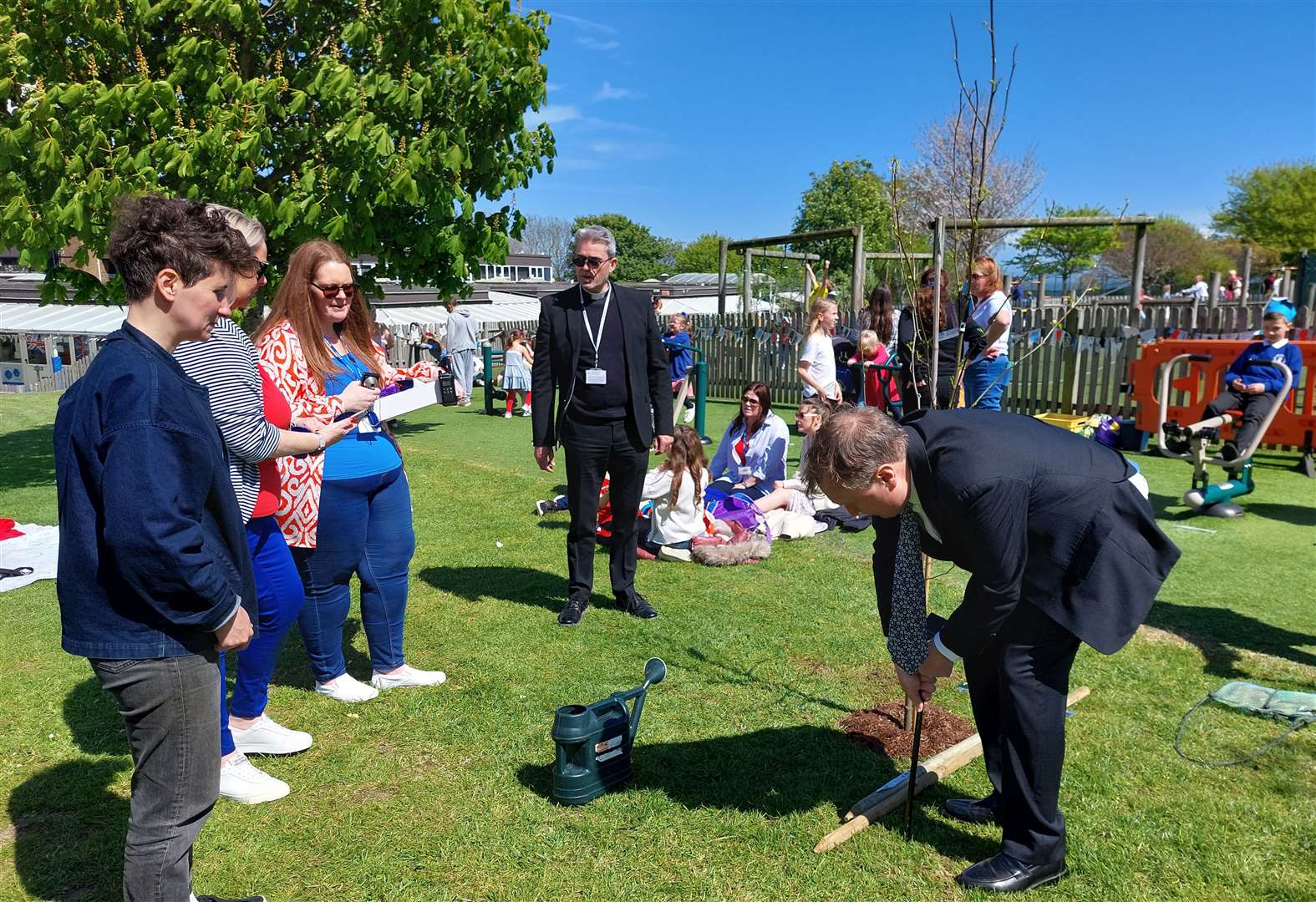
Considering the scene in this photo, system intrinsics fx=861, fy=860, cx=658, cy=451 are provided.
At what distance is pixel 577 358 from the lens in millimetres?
4824

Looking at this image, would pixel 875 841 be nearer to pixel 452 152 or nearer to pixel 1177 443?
pixel 1177 443

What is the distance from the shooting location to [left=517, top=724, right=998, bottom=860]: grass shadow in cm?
313

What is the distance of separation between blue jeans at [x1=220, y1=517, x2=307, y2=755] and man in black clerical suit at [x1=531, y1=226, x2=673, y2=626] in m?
1.76

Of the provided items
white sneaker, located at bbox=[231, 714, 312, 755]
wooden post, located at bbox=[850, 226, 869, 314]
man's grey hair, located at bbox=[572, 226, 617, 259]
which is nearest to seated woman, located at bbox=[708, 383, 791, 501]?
man's grey hair, located at bbox=[572, 226, 617, 259]

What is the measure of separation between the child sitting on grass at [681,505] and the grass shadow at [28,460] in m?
6.00

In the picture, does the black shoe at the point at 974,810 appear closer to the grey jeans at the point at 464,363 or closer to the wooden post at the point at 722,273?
the wooden post at the point at 722,273

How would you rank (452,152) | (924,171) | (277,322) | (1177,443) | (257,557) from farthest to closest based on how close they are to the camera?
1. (924,171)
2. (452,152)
3. (1177,443)
4. (277,322)
5. (257,557)

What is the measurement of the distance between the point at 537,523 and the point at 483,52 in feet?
20.5

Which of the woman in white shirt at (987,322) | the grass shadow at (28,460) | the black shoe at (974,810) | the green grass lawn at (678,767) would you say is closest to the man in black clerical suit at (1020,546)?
the black shoe at (974,810)

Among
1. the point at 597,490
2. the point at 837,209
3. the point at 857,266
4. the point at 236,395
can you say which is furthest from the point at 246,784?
the point at 837,209

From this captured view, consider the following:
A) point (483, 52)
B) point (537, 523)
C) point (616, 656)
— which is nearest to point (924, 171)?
point (483, 52)

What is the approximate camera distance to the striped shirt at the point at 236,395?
2.72 meters

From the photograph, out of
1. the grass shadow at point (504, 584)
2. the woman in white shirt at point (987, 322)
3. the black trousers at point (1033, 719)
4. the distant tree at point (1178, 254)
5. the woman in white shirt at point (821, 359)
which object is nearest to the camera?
the black trousers at point (1033, 719)

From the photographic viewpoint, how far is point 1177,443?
305 inches
